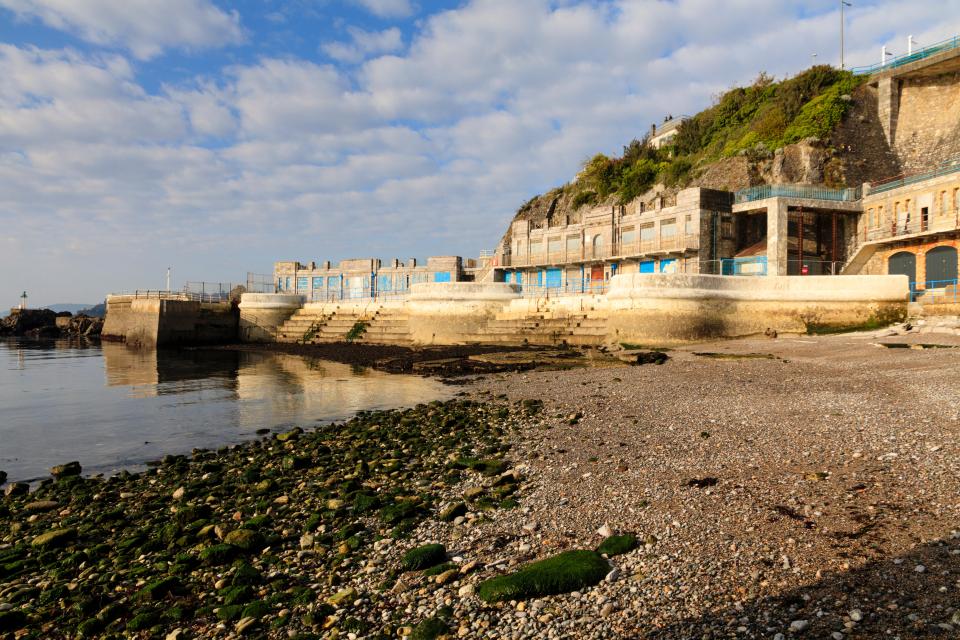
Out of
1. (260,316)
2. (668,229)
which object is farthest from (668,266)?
(260,316)

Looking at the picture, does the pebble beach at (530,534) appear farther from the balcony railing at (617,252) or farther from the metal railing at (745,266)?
the balcony railing at (617,252)

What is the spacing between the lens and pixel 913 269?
31.9 meters

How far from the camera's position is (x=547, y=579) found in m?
4.03

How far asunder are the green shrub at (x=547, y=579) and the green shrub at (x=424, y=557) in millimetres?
674

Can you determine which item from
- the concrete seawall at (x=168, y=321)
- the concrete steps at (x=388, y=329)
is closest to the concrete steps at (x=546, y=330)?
the concrete steps at (x=388, y=329)

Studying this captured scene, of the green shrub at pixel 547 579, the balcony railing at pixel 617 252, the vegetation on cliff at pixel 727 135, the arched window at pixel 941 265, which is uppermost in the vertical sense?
the vegetation on cliff at pixel 727 135

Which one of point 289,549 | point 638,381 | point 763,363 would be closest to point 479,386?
point 638,381

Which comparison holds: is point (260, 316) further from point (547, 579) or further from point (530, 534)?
point (547, 579)

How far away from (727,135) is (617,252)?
16.4 m

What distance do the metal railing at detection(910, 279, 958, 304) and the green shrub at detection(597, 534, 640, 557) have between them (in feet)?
90.7

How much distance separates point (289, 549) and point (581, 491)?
3097 mm

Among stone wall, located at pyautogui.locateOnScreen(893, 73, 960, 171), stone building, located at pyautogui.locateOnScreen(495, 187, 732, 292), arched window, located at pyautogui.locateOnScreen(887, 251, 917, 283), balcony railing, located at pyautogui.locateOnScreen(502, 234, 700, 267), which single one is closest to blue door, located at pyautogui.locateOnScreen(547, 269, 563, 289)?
stone building, located at pyautogui.locateOnScreen(495, 187, 732, 292)

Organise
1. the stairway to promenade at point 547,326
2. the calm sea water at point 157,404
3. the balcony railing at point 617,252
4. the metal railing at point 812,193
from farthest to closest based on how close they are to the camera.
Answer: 1. the balcony railing at point 617,252
2. the metal railing at point 812,193
3. the stairway to promenade at point 547,326
4. the calm sea water at point 157,404

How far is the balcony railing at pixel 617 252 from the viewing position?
128 feet
